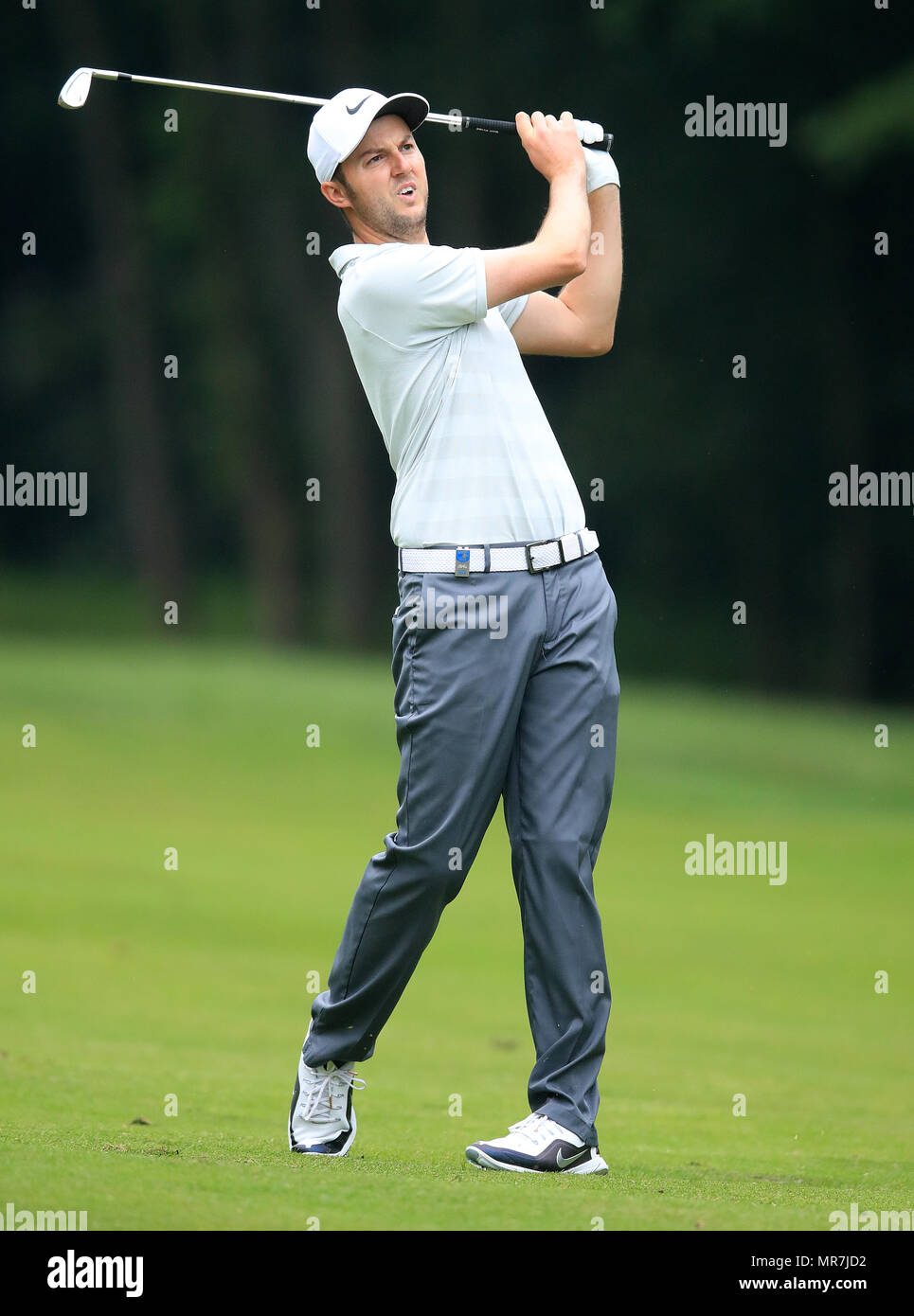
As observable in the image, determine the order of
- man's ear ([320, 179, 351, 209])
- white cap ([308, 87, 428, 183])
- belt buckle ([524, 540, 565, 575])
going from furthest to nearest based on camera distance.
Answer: man's ear ([320, 179, 351, 209])
white cap ([308, 87, 428, 183])
belt buckle ([524, 540, 565, 575])

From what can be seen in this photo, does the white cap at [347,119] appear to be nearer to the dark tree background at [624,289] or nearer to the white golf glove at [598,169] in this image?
the white golf glove at [598,169]

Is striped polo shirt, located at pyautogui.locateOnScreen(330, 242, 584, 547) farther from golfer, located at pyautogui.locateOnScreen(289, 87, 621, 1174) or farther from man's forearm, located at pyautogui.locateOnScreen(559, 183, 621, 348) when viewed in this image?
man's forearm, located at pyautogui.locateOnScreen(559, 183, 621, 348)

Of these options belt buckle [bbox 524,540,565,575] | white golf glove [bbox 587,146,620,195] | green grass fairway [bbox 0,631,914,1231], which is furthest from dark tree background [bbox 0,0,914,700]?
belt buckle [bbox 524,540,565,575]

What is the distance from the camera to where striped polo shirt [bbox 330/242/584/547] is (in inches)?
169

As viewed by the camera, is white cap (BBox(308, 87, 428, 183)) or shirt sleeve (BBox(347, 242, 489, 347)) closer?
shirt sleeve (BBox(347, 242, 489, 347))

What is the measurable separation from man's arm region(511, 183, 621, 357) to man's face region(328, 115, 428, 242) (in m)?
0.37

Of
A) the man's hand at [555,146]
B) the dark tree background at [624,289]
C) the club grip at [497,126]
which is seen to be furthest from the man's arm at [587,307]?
the dark tree background at [624,289]

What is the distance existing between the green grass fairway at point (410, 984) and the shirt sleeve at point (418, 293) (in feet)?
6.11

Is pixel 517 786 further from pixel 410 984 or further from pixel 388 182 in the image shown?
pixel 410 984

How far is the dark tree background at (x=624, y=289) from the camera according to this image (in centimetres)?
2402

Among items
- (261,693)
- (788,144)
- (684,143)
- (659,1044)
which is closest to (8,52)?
(684,143)

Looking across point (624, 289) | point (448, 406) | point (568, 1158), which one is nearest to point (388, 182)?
point (448, 406)

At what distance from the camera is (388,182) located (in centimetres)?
450
